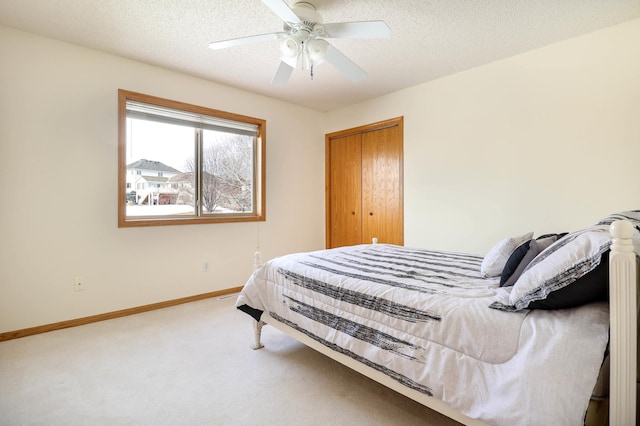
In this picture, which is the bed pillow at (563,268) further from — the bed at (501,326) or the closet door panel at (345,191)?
the closet door panel at (345,191)

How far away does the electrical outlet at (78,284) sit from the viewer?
2711 mm

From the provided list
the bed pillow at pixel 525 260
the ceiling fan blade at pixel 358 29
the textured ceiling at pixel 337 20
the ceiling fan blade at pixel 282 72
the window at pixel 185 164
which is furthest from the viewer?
the window at pixel 185 164

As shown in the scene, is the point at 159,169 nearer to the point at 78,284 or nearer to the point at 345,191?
the point at 78,284

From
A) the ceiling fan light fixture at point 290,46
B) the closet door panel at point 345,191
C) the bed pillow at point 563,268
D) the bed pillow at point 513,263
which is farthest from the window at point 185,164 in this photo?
the bed pillow at point 563,268

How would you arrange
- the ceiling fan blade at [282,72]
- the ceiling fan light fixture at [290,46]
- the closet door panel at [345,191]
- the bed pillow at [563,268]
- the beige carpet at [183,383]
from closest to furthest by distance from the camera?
the bed pillow at [563,268]
the beige carpet at [183,383]
the ceiling fan light fixture at [290,46]
the ceiling fan blade at [282,72]
the closet door panel at [345,191]

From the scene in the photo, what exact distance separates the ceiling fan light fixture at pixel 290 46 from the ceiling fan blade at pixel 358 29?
8.5 inches

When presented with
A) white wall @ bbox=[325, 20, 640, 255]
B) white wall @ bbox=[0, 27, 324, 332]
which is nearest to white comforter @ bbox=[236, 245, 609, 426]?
white wall @ bbox=[325, 20, 640, 255]

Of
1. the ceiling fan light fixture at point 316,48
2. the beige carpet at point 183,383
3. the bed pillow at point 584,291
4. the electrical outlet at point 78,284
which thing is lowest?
the beige carpet at point 183,383

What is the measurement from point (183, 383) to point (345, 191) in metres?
3.27

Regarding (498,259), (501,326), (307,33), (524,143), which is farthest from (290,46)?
(524,143)

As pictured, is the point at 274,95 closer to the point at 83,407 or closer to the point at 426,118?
the point at 426,118

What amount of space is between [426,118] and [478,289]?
8.68 feet

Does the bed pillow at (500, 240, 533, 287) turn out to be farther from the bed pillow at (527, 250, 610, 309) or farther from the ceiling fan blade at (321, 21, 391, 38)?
the ceiling fan blade at (321, 21, 391, 38)

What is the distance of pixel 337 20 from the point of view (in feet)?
7.77
